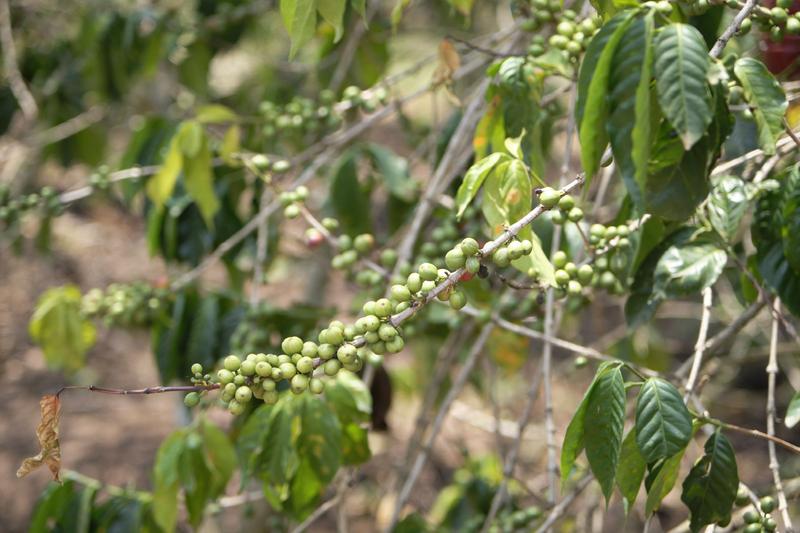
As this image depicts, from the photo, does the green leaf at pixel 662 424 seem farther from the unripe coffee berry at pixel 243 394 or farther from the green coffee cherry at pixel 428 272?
the unripe coffee berry at pixel 243 394

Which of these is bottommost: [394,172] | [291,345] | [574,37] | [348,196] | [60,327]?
[60,327]

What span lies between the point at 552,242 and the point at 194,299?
39.9 inches

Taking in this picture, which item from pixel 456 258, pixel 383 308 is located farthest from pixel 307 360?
pixel 456 258

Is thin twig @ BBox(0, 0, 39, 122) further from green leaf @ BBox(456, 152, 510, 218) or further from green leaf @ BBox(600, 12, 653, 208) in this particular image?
Answer: green leaf @ BBox(600, 12, 653, 208)

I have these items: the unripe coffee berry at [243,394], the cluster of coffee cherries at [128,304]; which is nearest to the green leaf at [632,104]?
the unripe coffee berry at [243,394]

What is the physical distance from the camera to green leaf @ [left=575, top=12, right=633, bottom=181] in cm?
101

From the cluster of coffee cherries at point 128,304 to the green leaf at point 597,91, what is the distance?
4.67 ft

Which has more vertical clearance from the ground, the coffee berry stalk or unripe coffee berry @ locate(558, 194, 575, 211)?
unripe coffee berry @ locate(558, 194, 575, 211)

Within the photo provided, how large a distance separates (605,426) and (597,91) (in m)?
0.48

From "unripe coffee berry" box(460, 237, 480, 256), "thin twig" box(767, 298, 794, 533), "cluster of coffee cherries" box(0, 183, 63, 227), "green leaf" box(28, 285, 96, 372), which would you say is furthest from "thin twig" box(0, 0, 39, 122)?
"thin twig" box(767, 298, 794, 533)

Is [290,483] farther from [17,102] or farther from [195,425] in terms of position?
[17,102]

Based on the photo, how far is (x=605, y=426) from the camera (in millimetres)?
1153

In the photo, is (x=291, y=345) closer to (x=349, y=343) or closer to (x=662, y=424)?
(x=349, y=343)

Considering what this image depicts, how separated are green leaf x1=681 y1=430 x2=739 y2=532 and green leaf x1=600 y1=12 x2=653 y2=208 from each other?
512 millimetres
